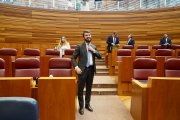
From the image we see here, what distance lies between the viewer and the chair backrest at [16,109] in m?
1.36

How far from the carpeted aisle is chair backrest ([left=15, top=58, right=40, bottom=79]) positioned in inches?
40.1

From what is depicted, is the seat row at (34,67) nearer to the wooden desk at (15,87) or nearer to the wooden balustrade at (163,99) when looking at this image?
the wooden desk at (15,87)

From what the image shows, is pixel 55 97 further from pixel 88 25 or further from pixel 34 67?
pixel 88 25

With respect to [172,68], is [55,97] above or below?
below

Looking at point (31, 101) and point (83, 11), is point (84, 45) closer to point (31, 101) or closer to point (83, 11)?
point (31, 101)

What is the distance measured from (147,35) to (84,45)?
7.41 meters

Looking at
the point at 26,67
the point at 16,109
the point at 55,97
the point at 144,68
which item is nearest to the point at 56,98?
the point at 55,97

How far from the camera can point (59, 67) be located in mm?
4289

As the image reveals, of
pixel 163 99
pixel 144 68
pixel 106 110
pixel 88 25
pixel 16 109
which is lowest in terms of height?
pixel 106 110

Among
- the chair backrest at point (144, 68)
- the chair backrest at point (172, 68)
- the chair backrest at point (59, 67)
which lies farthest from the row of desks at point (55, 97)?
the chair backrest at point (172, 68)

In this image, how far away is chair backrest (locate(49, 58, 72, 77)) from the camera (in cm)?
426

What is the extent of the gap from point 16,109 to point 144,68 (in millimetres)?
3222

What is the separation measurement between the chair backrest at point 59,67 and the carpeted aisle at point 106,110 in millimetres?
714

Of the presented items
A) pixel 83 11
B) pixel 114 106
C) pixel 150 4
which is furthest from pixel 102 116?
pixel 150 4
